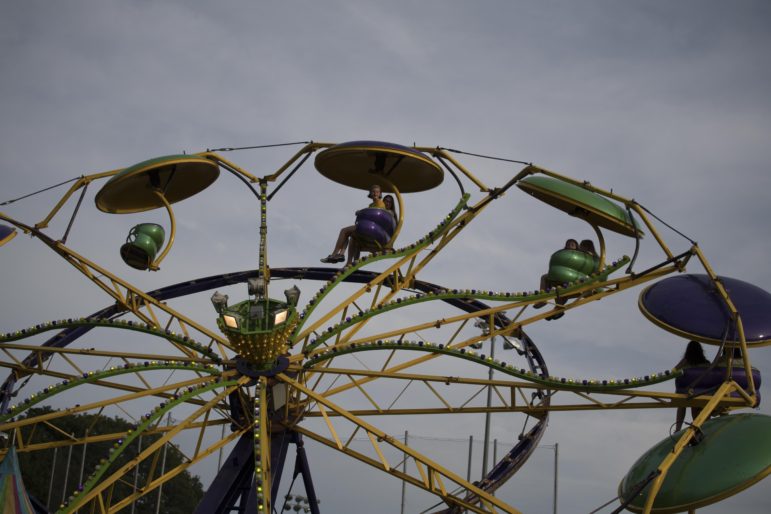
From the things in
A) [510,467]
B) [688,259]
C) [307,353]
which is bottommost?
[510,467]

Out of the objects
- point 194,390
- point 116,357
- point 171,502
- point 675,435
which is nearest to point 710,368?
point 675,435

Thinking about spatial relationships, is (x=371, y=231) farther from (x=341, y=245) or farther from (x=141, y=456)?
(x=141, y=456)

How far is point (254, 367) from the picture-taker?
15.6m

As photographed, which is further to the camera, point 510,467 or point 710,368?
point 510,467

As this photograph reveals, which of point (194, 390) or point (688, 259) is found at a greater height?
point (688, 259)

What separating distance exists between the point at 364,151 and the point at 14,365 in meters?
7.71

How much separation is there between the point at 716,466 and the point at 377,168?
8533 mm

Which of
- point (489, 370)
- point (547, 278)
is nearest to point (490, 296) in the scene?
point (547, 278)

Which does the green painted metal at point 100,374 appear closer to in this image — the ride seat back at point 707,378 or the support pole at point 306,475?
the support pole at point 306,475

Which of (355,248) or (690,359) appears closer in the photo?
(690,359)

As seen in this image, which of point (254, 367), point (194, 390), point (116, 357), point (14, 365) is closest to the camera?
point (194, 390)

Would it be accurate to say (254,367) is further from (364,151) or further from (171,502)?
(171,502)

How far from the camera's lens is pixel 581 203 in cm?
1634

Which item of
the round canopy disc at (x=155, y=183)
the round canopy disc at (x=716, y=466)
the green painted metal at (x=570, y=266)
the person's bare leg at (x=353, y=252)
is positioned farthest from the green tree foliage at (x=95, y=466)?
the round canopy disc at (x=716, y=466)
